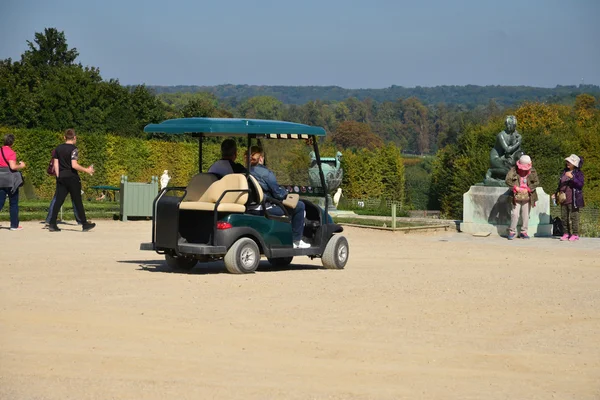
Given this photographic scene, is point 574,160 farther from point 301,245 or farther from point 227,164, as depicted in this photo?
point 227,164

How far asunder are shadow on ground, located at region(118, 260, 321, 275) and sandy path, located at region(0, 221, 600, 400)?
41mm

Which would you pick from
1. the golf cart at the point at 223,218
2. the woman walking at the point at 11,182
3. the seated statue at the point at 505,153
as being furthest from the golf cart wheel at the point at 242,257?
the seated statue at the point at 505,153

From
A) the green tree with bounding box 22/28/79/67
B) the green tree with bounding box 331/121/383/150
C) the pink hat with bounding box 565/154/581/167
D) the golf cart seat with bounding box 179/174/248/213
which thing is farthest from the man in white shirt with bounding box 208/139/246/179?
the green tree with bounding box 331/121/383/150

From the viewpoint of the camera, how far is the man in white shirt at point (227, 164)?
14219 mm

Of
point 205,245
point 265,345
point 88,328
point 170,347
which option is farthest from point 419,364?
point 205,245

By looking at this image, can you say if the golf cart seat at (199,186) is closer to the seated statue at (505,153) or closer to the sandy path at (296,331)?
the sandy path at (296,331)

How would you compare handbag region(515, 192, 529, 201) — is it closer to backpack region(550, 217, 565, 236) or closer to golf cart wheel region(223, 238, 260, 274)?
backpack region(550, 217, 565, 236)

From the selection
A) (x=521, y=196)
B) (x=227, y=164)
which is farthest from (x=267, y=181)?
(x=521, y=196)

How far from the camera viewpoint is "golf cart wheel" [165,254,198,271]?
1452cm

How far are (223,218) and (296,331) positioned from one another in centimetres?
443

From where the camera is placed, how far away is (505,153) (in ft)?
79.5

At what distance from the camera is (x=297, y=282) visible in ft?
42.8

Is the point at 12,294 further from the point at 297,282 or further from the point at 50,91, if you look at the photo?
the point at 50,91

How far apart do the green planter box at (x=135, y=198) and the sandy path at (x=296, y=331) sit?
9419 mm
